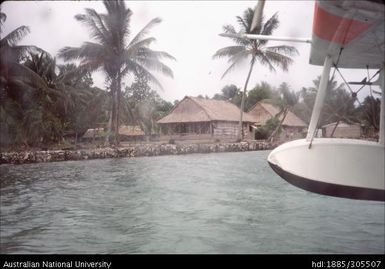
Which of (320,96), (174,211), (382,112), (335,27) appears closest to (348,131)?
(174,211)

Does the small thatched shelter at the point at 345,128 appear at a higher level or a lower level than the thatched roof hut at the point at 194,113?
lower

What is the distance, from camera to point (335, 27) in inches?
116

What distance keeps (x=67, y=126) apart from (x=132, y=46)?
8.49ft

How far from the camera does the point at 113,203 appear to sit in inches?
287

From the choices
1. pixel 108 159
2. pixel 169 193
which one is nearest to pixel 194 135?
pixel 169 193

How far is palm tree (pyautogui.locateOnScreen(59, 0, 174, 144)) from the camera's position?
676cm

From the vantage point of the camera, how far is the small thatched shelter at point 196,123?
7036 mm

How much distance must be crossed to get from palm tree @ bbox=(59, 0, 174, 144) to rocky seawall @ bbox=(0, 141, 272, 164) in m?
0.41

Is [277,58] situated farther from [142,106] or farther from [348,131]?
[348,131]

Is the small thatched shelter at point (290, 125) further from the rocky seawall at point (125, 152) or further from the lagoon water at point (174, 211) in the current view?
the rocky seawall at point (125, 152)

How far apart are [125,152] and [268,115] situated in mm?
5223

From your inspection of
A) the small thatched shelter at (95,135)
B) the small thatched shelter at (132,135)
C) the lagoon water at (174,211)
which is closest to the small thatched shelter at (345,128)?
the lagoon water at (174,211)

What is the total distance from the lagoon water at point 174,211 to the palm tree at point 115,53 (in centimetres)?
132

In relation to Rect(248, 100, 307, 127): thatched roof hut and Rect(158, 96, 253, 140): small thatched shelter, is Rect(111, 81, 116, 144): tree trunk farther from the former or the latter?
Rect(248, 100, 307, 127): thatched roof hut
